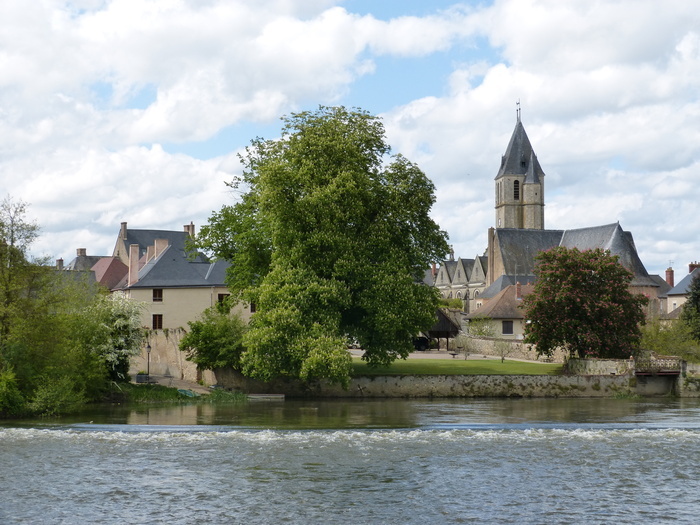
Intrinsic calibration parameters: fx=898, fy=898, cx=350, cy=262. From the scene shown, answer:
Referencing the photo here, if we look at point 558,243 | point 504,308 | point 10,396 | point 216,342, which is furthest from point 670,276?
point 10,396

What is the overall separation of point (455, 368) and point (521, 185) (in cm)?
10061

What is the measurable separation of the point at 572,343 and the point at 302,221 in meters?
19.6

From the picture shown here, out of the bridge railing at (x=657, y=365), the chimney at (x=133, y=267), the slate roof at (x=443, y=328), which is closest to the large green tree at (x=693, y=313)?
the bridge railing at (x=657, y=365)

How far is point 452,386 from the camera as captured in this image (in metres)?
48.3

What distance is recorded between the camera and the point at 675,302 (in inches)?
4117

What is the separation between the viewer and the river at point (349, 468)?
1928cm

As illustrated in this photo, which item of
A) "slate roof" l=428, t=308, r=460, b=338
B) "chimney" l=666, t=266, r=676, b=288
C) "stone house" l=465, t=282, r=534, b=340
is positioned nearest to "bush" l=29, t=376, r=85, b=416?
"slate roof" l=428, t=308, r=460, b=338

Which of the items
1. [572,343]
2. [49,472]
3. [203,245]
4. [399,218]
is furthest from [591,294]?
[49,472]

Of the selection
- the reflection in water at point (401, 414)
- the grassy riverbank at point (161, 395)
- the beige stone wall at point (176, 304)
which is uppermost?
the beige stone wall at point (176, 304)

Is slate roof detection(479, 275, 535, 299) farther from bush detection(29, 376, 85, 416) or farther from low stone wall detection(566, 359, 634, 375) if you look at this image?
bush detection(29, 376, 85, 416)

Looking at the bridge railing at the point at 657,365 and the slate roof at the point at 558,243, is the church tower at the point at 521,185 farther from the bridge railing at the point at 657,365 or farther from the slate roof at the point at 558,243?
the bridge railing at the point at 657,365

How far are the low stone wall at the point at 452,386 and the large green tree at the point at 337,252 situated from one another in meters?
2.39

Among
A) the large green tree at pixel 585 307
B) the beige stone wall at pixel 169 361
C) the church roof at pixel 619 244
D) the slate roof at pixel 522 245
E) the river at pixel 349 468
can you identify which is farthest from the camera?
the slate roof at pixel 522 245

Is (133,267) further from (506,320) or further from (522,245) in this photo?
(522,245)
